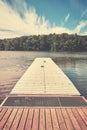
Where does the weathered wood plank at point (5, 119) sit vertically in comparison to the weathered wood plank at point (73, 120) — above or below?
above

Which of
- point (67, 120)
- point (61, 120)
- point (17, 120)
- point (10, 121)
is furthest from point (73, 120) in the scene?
point (10, 121)

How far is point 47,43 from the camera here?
381ft

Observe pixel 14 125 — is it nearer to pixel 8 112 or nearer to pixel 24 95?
pixel 8 112

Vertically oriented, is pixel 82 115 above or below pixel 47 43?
below

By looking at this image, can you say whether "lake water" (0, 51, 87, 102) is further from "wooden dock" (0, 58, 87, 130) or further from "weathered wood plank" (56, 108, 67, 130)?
"weathered wood plank" (56, 108, 67, 130)

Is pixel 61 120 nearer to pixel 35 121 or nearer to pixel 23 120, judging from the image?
pixel 35 121

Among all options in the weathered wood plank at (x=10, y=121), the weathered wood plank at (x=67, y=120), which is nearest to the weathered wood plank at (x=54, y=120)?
the weathered wood plank at (x=67, y=120)

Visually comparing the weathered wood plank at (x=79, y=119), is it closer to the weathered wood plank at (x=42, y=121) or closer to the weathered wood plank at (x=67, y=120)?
the weathered wood plank at (x=67, y=120)

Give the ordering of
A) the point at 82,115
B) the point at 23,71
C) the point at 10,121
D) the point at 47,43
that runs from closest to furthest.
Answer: the point at 10,121, the point at 82,115, the point at 23,71, the point at 47,43

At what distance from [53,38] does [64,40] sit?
752 centimetres

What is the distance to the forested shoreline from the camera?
358ft

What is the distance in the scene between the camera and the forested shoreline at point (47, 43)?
109 metres

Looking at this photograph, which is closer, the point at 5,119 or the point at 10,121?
the point at 10,121

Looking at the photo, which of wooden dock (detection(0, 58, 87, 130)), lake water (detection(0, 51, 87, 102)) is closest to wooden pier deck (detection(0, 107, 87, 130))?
wooden dock (detection(0, 58, 87, 130))
